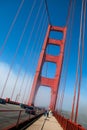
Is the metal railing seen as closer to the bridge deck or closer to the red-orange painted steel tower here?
the bridge deck

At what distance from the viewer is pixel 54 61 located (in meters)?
41.8

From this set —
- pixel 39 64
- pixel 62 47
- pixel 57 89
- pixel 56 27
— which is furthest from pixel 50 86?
pixel 56 27

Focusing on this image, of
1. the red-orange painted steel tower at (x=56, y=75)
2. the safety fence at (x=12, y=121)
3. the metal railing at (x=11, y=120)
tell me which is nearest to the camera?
the safety fence at (x=12, y=121)

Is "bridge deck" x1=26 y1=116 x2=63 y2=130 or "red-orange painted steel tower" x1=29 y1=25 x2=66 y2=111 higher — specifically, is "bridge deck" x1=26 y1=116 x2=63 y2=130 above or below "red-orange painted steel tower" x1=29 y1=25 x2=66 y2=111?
below

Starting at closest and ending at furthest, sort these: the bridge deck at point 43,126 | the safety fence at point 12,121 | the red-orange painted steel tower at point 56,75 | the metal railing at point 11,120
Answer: the safety fence at point 12,121, the metal railing at point 11,120, the bridge deck at point 43,126, the red-orange painted steel tower at point 56,75

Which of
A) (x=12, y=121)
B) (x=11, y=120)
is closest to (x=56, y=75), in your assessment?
(x=11, y=120)

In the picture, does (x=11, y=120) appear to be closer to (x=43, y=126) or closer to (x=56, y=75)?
(x=43, y=126)

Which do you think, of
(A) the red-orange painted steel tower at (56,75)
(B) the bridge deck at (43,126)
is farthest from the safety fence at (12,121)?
(A) the red-orange painted steel tower at (56,75)

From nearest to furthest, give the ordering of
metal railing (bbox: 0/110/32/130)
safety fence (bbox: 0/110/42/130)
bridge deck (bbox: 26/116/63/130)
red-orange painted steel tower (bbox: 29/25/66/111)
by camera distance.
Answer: safety fence (bbox: 0/110/42/130) → metal railing (bbox: 0/110/32/130) → bridge deck (bbox: 26/116/63/130) → red-orange painted steel tower (bbox: 29/25/66/111)

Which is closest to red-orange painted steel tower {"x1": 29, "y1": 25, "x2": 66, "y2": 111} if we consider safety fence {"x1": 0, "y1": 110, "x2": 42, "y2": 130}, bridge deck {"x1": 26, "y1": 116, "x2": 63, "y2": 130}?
bridge deck {"x1": 26, "y1": 116, "x2": 63, "y2": 130}

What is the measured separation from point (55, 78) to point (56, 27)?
10.9 meters

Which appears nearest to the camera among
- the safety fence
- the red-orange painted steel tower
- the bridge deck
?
the safety fence

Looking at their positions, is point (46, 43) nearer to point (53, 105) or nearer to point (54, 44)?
point (54, 44)

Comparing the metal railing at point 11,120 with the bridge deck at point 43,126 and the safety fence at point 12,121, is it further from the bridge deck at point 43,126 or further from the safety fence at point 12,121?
the bridge deck at point 43,126
